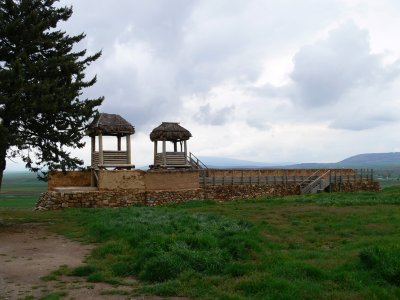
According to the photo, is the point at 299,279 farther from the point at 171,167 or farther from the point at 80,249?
the point at 171,167

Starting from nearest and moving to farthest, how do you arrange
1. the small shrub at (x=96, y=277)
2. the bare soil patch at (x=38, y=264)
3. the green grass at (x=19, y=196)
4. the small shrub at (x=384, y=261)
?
the bare soil patch at (x=38, y=264) < the small shrub at (x=384, y=261) < the small shrub at (x=96, y=277) < the green grass at (x=19, y=196)

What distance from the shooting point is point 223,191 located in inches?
1325

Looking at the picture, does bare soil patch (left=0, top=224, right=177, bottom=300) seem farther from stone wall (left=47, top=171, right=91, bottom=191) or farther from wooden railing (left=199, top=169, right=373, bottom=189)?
wooden railing (left=199, top=169, right=373, bottom=189)

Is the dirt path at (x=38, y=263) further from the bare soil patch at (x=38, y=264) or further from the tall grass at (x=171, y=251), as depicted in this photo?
the tall grass at (x=171, y=251)

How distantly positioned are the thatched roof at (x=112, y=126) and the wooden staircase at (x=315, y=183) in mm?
16715

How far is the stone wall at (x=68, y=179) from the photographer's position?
94.3 feet

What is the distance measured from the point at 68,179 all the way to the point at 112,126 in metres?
4.91

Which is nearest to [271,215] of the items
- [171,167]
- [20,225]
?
[20,225]

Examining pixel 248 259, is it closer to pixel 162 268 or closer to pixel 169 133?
pixel 162 268

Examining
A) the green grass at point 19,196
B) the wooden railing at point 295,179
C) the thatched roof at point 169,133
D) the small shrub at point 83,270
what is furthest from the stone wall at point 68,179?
the green grass at point 19,196

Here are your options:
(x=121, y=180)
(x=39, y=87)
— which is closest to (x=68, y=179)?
(x=121, y=180)

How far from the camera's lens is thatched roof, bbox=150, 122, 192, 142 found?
3275 centimetres

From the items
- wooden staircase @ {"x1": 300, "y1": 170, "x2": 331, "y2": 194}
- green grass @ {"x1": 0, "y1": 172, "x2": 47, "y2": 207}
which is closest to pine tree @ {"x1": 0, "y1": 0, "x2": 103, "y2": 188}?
wooden staircase @ {"x1": 300, "y1": 170, "x2": 331, "y2": 194}

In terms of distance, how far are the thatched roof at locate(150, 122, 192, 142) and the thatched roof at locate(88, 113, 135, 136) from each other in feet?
10.4
